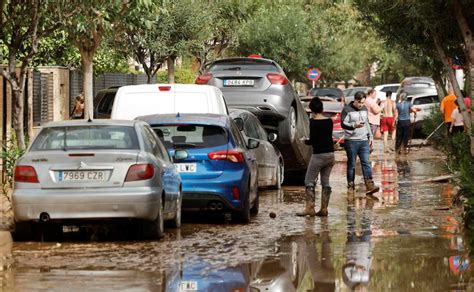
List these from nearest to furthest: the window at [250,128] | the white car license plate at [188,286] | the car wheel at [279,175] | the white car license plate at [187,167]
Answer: the white car license plate at [188,286] < the white car license plate at [187,167] < the window at [250,128] < the car wheel at [279,175]

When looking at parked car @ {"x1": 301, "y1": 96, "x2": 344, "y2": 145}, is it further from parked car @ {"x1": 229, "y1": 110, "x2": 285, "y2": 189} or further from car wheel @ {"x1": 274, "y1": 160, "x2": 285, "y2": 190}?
parked car @ {"x1": 229, "y1": 110, "x2": 285, "y2": 189}

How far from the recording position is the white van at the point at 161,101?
18.2 meters

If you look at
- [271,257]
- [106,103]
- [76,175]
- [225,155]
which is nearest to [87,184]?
[76,175]

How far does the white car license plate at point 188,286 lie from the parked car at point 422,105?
32.0m

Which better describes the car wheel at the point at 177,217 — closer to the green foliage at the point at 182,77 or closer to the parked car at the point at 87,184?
the parked car at the point at 87,184

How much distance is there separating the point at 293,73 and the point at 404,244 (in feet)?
174

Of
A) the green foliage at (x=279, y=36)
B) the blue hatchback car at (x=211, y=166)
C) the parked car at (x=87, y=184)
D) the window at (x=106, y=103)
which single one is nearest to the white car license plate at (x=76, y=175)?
the parked car at (x=87, y=184)

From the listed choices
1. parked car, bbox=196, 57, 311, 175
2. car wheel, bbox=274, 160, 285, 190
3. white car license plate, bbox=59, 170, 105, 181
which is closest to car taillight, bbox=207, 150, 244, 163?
white car license plate, bbox=59, 170, 105, 181

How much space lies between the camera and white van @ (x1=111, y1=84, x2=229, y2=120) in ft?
59.8

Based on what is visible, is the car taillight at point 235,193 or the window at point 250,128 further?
the window at point 250,128

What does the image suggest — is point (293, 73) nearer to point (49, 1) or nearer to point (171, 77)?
point (171, 77)

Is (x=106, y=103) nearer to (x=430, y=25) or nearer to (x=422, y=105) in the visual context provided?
(x=430, y=25)

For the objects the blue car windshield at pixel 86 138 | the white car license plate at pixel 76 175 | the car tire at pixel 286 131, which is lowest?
the white car license plate at pixel 76 175

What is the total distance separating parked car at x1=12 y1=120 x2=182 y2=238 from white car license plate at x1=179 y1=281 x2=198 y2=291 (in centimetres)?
272
